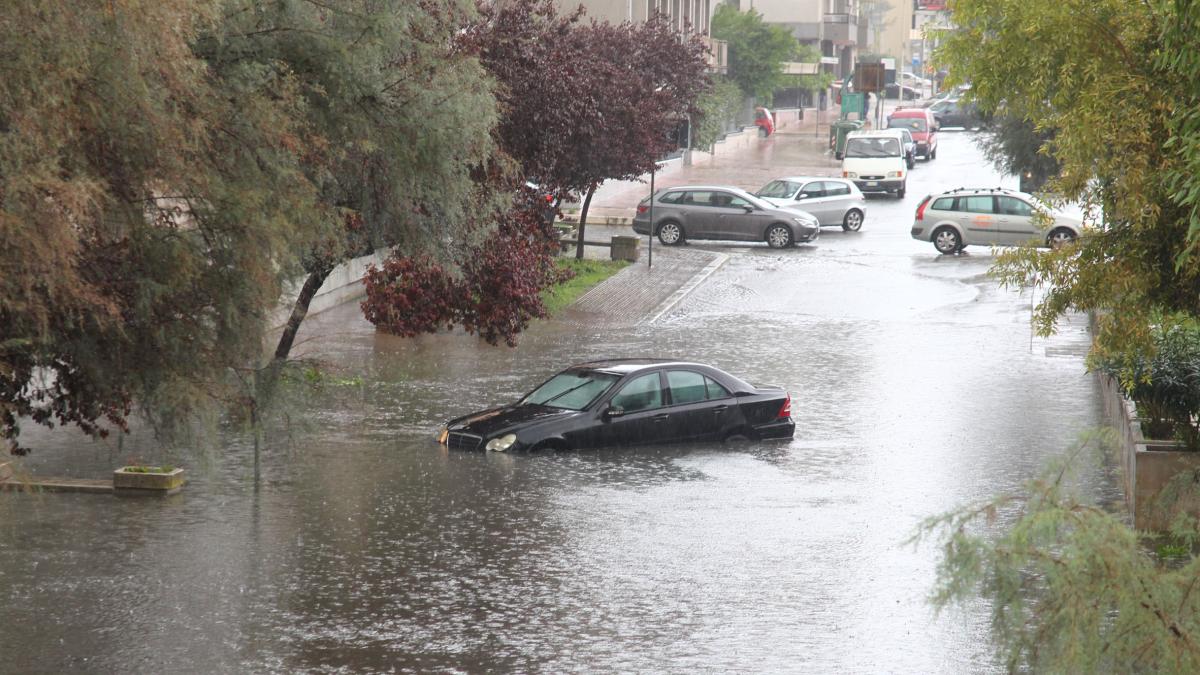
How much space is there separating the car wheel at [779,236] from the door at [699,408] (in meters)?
19.1

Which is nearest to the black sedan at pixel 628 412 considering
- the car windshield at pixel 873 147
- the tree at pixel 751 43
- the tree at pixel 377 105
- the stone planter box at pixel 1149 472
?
the tree at pixel 377 105

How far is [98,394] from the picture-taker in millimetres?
10438

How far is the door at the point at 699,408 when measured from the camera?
1905cm

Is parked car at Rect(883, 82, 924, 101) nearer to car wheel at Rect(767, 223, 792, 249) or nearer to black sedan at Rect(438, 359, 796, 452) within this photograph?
car wheel at Rect(767, 223, 792, 249)

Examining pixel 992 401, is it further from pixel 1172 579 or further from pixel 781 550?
pixel 1172 579

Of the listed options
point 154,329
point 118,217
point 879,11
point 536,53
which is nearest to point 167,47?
point 118,217

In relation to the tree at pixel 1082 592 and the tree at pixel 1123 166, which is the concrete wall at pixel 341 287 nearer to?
the tree at pixel 1123 166

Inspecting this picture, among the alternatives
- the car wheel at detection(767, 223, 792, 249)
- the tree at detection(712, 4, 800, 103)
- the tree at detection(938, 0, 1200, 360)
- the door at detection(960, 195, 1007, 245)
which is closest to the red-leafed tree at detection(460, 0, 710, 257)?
the car wheel at detection(767, 223, 792, 249)

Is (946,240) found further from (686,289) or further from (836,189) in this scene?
(686,289)

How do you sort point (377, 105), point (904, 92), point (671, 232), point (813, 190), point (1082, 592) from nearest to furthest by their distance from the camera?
1. point (1082, 592)
2. point (377, 105)
3. point (671, 232)
4. point (813, 190)
5. point (904, 92)

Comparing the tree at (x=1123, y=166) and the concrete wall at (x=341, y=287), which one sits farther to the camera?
the concrete wall at (x=341, y=287)

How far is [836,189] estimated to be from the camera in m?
41.3

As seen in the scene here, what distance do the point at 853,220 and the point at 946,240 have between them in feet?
14.6

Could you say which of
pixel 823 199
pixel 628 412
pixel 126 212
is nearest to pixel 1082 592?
pixel 126 212
